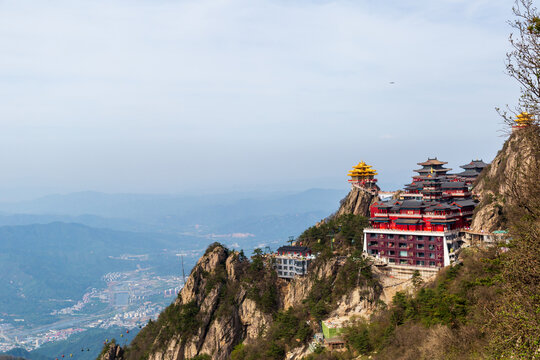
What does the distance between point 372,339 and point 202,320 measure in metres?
23.7

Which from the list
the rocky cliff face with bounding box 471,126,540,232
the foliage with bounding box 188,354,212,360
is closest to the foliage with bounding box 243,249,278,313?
the foliage with bounding box 188,354,212,360

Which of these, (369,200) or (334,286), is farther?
(369,200)

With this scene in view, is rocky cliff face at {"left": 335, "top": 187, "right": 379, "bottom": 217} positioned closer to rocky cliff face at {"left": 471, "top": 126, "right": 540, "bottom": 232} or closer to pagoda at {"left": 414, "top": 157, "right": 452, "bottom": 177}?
pagoda at {"left": 414, "top": 157, "right": 452, "bottom": 177}

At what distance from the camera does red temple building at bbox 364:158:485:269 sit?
46062 millimetres

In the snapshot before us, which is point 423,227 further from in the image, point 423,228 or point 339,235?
point 339,235

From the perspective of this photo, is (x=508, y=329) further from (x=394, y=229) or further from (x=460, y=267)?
(x=394, y=229)

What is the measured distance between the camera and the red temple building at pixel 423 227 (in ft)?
151

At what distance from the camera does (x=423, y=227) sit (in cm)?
4759

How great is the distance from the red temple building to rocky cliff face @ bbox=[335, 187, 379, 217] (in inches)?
434

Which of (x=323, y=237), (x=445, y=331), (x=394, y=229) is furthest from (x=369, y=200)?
(x=445, y=331)

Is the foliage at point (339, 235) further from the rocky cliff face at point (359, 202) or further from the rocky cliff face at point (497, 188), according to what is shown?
the rocky cliff face at point (497, 188)

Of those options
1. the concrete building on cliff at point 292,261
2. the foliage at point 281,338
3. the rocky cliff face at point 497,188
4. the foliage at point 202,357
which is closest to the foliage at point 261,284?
the concrete building on cliff at point 292,261

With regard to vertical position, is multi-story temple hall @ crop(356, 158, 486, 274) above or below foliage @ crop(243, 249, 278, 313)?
above

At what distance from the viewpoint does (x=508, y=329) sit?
53.3 feet
